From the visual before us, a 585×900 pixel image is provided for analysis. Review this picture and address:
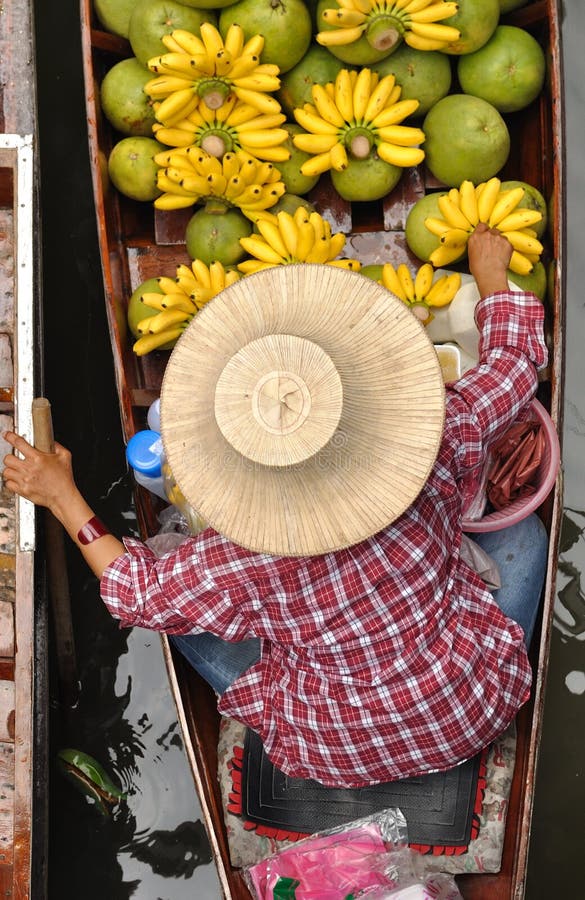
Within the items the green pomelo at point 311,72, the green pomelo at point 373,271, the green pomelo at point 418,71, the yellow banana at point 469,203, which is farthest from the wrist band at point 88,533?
the green pomelo at point 418,71

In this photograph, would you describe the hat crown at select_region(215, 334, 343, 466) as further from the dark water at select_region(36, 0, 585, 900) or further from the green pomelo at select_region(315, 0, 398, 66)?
the dark water at select_region(36, 0, 585, 900)

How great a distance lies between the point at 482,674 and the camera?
225 centimetres

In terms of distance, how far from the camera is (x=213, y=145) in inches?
107

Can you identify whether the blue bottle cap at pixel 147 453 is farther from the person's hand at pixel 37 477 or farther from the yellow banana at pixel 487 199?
the yellow banana at pixel 487 199

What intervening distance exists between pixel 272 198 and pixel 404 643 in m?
1.50

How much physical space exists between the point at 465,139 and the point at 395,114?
0.80ft

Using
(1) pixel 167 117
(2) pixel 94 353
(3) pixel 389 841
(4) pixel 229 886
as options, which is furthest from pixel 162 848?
(1) pixel 167 117

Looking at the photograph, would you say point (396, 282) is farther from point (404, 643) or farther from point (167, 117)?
point (404, 643)

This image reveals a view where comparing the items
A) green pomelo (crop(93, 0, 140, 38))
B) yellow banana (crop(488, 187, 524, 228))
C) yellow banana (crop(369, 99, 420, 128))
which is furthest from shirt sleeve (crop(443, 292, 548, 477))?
green pomelo (crop(93, 0, 140, 38))

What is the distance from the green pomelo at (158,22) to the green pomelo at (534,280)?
1286mm

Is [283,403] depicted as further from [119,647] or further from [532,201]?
[119,647]

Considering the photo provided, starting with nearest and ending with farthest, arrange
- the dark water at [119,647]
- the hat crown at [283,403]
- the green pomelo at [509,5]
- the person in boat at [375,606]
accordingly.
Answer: the hat crown at [283,403] < the person in boat at [375,606] < the green pomelo at [509,5] < the dark water at [119,647]

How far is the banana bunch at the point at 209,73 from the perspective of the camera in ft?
8.68

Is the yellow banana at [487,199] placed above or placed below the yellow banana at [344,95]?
below
